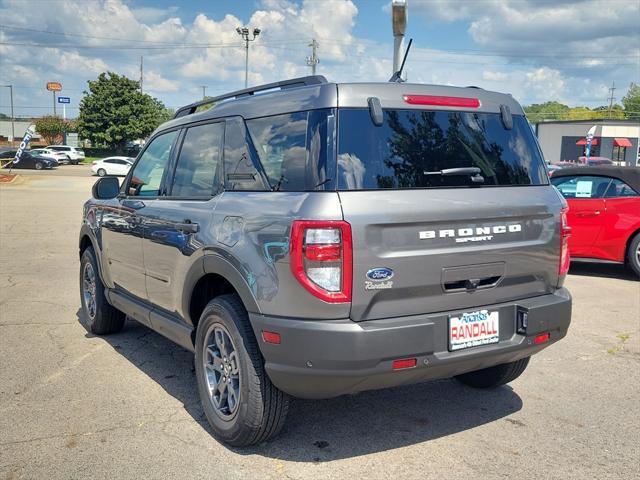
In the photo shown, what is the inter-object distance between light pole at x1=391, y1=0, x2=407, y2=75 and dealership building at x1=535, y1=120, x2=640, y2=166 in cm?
5307

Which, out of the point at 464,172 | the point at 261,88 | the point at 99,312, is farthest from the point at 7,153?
the point at 464,172

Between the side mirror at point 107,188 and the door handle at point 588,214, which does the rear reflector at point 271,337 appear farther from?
the door handle at point 588,214

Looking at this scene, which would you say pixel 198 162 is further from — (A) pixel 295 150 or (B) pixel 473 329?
(B) pixel 473 329

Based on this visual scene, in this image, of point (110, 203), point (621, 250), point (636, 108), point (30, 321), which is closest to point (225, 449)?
point (110, 203)

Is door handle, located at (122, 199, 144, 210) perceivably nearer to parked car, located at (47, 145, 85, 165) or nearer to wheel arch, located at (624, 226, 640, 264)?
wheel arch, located at (624, 226, 640, 264)

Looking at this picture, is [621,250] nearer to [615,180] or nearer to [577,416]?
[615,180]

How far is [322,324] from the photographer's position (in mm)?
3004

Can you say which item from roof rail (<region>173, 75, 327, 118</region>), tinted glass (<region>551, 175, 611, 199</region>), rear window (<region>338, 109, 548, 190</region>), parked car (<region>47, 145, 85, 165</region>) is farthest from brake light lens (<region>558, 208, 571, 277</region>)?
parked car (<region>47, 145, 85, 165</region>)

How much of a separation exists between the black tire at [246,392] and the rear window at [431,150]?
0.98 m

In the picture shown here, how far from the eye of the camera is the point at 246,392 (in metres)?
3.35

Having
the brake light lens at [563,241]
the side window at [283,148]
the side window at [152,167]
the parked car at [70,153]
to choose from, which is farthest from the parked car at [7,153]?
the brake light lens at [563,241]

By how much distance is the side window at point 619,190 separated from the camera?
28.4 feet

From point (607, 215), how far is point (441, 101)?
613cm

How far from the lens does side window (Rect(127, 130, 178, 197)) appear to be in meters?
4.70
